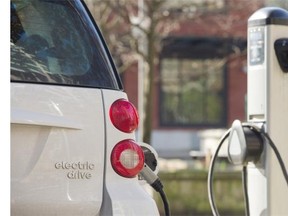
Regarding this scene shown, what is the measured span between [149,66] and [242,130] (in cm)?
879

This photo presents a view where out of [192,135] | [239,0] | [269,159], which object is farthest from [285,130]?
[192,135]

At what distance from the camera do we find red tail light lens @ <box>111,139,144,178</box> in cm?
430

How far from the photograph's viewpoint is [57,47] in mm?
4312

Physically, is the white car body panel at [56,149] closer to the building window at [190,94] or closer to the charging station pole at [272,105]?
the charging station pole at [272,105]

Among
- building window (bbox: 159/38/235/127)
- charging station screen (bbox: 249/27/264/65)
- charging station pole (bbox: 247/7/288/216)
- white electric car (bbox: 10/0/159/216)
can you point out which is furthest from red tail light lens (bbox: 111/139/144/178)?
building window (bbox: 159/38/235/127)

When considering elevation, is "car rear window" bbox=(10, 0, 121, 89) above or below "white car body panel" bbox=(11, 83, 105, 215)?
above

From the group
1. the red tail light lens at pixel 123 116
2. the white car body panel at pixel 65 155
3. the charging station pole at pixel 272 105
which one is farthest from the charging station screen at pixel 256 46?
the white car body panel at pixel 65 155

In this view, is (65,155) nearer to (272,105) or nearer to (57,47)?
(57,47)

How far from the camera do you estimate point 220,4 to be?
20422 mm

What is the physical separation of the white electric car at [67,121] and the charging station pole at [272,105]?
1.89 m

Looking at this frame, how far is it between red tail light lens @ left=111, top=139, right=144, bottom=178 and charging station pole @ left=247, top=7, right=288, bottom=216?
188 cm

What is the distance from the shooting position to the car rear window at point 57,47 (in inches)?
166

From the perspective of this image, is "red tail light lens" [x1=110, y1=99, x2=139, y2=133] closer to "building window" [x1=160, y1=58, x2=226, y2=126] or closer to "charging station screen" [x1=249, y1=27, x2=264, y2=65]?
"charging station screen" [x1=249, y1=27, x2=264, y2=65]

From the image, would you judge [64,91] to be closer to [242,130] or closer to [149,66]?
[242,130]
